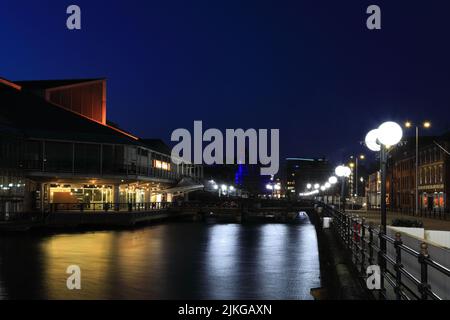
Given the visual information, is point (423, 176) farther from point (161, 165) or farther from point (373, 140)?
point (373, 140)

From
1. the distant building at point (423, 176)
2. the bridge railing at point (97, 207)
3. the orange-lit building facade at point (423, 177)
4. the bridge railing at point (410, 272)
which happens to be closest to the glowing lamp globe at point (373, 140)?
the bridge railing at point (410, 272)

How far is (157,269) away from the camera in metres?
22.5

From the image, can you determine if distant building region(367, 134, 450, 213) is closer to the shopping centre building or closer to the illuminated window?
the illuminated window

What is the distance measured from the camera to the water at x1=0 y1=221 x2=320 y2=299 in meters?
17.0

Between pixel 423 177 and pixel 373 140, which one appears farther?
pixel 423 177

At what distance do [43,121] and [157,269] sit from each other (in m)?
45.1

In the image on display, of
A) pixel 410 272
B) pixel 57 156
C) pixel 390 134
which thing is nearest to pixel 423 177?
pixel 57 156

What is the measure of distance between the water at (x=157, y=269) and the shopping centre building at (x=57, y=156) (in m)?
21.5

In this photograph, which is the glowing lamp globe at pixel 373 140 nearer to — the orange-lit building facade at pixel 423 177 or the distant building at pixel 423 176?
the distant building at pixel 423 176

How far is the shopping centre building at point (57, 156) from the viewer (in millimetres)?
56094

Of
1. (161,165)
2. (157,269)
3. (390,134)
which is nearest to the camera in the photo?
(390,134)

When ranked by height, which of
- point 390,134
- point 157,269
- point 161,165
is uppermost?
point 161,165
